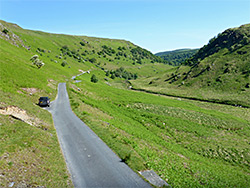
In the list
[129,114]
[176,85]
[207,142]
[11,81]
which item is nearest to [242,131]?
[207,142]

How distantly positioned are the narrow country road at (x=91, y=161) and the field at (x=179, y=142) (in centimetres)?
119

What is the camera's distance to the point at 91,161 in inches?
616

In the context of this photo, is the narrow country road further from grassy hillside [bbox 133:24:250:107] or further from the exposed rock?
grassy hillside [bbox 133:24:250:107]

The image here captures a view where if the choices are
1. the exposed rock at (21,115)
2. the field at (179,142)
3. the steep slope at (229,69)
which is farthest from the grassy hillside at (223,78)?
the exposed rock at (21,115)

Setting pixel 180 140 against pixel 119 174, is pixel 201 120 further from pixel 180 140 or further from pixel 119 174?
pixel 119 174

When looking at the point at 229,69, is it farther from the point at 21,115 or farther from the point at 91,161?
the point at 21,115

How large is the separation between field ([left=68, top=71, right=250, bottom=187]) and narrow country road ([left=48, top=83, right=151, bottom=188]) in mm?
1188

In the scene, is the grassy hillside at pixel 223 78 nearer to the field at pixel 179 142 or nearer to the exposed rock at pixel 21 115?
the field at pixel 179 142

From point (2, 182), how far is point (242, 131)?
160 feet

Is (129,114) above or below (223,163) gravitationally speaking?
above

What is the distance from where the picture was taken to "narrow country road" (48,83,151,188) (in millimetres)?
12852

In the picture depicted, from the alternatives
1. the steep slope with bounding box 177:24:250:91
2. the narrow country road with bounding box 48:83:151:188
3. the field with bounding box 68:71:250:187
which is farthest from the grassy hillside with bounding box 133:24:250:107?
the narrow country road with bounding box 48:83:151:188

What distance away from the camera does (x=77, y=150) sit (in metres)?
17.7

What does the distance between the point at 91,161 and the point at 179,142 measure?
2221cm
